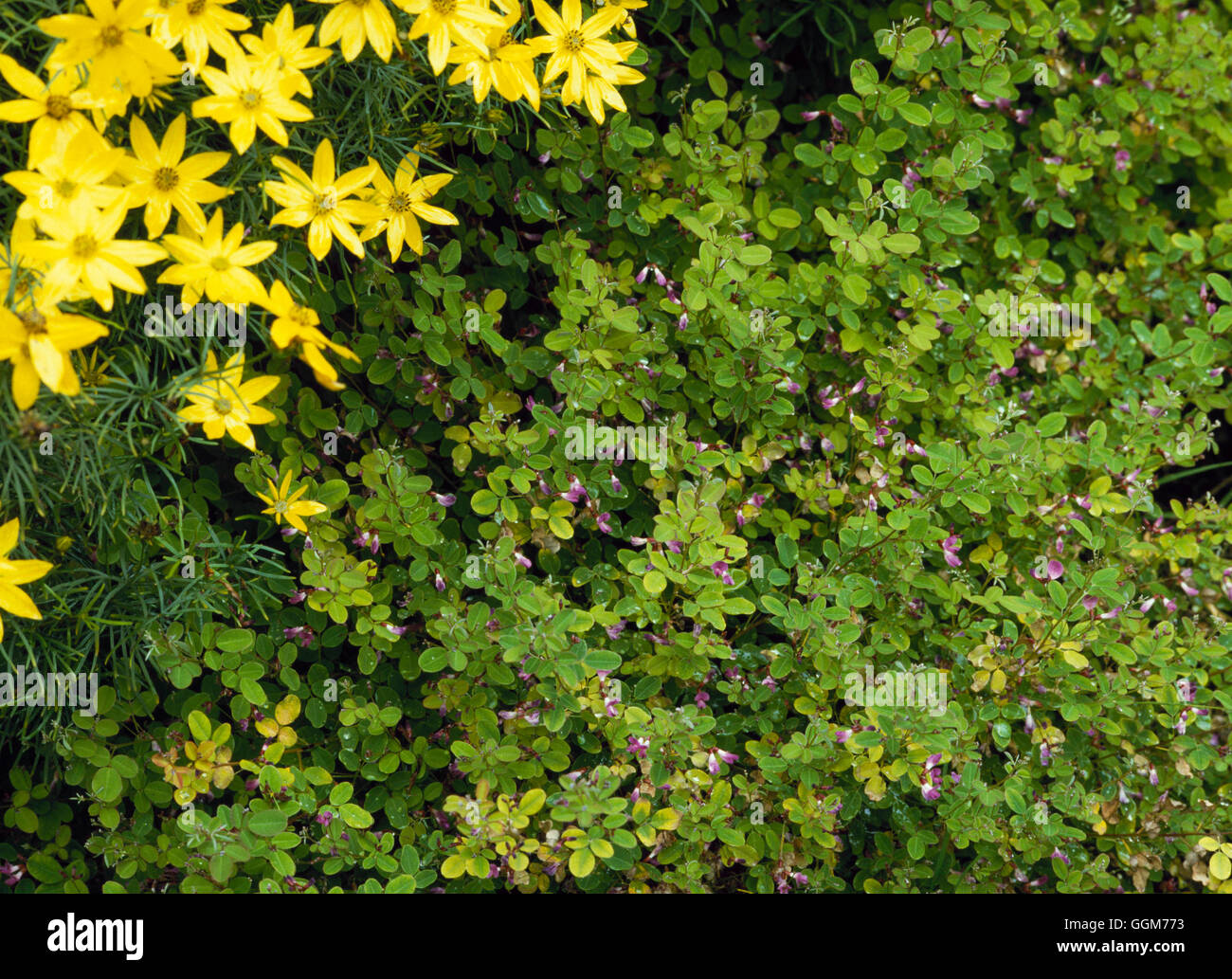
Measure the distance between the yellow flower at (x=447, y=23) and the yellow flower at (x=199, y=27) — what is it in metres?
0.24

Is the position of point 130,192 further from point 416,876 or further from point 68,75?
point 416,876

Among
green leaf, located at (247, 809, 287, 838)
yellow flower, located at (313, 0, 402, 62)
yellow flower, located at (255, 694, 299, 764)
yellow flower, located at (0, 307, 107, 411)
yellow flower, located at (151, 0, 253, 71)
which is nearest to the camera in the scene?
yellow flower, located at (0, 307, 107, 411)

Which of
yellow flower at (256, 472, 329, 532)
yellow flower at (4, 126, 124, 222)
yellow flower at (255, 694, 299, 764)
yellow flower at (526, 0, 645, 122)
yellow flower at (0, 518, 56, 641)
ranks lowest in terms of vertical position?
yellow flower at (255, 694, 299, 764)

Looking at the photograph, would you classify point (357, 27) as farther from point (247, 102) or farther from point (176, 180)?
point (176, 180)

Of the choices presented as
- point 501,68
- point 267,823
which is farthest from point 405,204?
point 267,823

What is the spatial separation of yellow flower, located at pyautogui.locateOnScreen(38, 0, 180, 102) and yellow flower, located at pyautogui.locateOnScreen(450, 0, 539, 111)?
439 mm

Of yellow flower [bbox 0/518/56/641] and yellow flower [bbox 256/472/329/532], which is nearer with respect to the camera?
yellow flower [bbox 0/518/56/641]

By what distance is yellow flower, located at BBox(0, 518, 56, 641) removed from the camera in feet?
4.57

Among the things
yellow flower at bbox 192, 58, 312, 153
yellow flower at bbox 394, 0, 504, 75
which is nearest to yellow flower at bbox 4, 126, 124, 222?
yellow flower at bbox 192, 58, 312, 153

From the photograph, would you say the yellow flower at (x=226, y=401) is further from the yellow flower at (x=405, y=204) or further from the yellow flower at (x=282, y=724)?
the yellow flower at (x=282, y=724)

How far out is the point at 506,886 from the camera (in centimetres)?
183

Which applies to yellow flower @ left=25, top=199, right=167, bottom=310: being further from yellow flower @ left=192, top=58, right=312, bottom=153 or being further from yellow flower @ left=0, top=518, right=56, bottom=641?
yellow flower @ left=0, top=518, right=56, bottom=641

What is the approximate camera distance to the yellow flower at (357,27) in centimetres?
143
